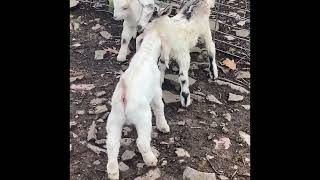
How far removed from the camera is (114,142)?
4305 mm

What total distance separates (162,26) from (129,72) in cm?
82

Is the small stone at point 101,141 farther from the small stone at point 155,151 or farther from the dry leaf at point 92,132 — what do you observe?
the small stone at point 155,151

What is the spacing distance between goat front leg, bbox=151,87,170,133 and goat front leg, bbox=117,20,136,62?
1.36 m

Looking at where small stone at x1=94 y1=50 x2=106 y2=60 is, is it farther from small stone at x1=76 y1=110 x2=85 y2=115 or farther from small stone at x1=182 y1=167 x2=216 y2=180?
small stone at x1=182 y1=167 x2=216 y2=180

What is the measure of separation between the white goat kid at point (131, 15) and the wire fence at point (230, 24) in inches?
15.4

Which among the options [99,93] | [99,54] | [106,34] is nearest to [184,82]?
[99,93]

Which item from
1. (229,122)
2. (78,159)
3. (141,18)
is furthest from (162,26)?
(78,159)

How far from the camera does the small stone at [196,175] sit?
4477 millimetres

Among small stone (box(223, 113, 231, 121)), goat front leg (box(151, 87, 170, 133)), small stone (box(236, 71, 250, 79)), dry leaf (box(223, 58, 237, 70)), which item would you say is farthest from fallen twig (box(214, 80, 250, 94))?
goat front leg (box(151, 87, 170, 133))

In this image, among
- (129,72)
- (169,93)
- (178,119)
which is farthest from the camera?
(169,93)

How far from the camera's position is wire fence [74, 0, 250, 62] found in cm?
640

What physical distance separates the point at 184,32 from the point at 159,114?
958 mm

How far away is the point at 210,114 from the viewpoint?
5.37 metres
